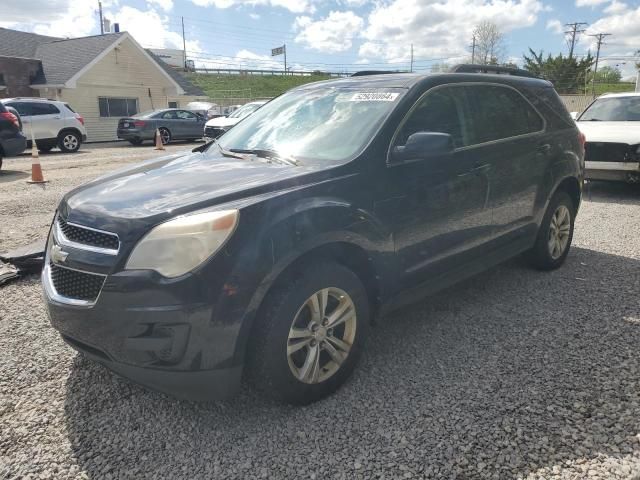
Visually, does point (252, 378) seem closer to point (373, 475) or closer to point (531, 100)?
point (373, 475)

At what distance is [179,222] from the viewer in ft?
7.64

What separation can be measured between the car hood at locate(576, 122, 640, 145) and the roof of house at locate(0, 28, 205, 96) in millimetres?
22841

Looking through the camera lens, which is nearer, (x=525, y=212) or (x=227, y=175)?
(x=227, y=175)

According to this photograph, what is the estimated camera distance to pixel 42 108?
16.6 meters

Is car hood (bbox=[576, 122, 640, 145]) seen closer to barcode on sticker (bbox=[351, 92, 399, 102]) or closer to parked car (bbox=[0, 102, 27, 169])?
barcode on sticker (bbox=[351, 92, 399, 102])

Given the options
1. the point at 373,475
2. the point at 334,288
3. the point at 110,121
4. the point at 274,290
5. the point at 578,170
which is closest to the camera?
the point at 373,475

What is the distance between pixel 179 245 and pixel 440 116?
2.11 meters

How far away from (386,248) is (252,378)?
1.07 m

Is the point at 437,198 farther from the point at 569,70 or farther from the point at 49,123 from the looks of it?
the point at 569,70

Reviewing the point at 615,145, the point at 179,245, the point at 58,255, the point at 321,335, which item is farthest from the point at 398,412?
the point at 615,145

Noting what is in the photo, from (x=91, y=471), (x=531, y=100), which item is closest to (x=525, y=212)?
(x=531, y=100)

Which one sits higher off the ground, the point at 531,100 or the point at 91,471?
the point at 531,100

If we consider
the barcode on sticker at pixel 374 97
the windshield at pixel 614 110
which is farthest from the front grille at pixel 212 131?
the barcode on sticker at pixel 374 97

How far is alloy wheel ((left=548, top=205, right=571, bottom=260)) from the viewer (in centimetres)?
475
